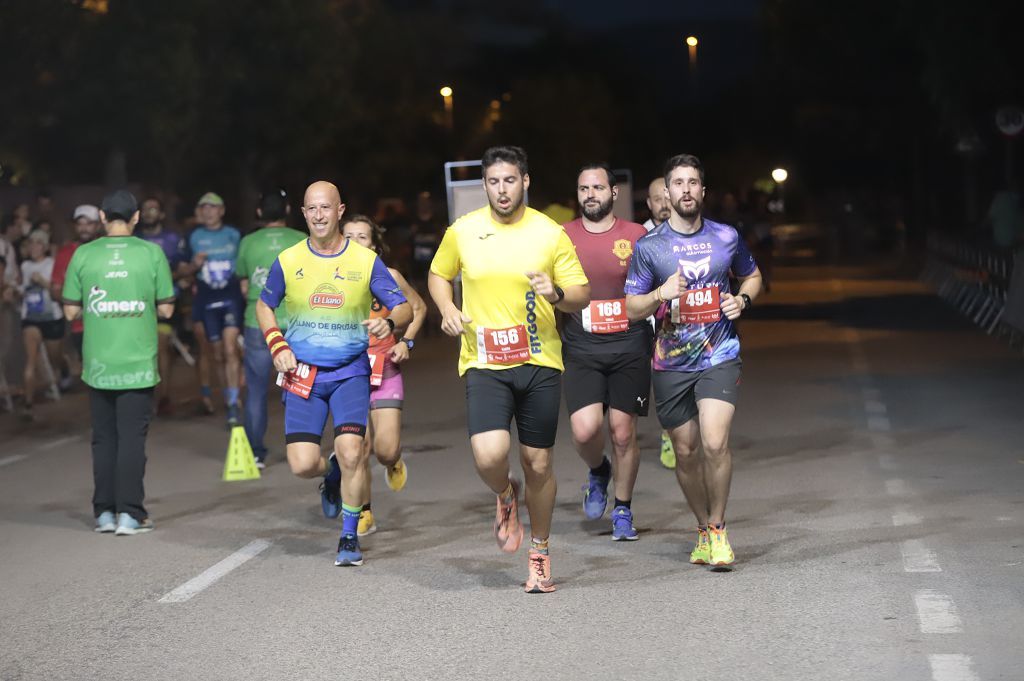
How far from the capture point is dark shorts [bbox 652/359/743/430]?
872 cm

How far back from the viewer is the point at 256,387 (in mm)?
13016

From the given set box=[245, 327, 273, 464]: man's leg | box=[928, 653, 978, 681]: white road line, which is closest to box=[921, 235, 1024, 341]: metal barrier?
box=[245, 327, 273, 464]: man's leg

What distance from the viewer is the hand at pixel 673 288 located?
27.6 ft

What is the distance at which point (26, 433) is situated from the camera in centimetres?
1591

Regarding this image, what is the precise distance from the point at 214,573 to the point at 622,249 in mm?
2743

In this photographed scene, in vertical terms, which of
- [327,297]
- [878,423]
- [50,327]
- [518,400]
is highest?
[327,297]

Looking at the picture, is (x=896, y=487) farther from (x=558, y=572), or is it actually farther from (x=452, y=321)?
(x=452, y=321)

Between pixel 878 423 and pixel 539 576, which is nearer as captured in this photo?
pixel 539 576

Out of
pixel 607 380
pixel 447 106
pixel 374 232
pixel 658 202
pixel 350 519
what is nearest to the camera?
pixel 350 519

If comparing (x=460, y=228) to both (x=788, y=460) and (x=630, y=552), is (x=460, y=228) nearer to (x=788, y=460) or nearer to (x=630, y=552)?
(x=630, y=552)

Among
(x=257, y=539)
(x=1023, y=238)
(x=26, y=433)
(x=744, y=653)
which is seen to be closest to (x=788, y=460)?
(x=257, y=539)

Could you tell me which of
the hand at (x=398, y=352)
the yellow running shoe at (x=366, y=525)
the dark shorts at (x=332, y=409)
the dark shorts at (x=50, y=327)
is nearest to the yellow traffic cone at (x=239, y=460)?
the yellow running shoe at (x=366, y=525)

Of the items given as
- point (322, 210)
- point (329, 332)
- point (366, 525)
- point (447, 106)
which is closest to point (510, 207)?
point (322, 210)

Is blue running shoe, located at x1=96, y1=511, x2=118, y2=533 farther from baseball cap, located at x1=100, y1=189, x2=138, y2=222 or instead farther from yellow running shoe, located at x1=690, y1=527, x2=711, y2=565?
yellow running shoe, located at x1=690, y1=527, x2=711, y2=565
